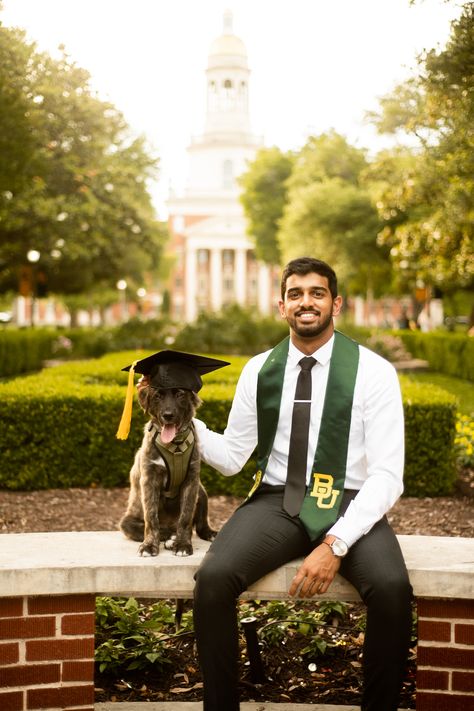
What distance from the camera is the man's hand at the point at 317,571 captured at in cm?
350

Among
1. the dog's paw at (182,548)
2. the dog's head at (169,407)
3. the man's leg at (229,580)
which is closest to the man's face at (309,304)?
the dog's head at (169,407)

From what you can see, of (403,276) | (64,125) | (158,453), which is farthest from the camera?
(403,276)

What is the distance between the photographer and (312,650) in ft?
15.1

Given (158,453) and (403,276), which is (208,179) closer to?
(403,276)

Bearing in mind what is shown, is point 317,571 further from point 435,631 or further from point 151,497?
point 151,497

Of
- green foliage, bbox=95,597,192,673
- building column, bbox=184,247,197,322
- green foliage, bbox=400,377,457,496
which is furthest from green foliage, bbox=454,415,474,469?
building column, bbox=184,247,197,322

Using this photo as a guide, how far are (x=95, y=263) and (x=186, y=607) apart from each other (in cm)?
2922

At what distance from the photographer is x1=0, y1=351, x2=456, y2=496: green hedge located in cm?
812

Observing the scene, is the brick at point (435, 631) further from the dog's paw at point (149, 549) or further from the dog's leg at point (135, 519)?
the dog's leg at point (135, 519)

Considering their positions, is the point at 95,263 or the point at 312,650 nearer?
the point at 312,650

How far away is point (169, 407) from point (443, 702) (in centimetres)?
180

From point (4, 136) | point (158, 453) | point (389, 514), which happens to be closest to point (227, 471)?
point (158, 453)

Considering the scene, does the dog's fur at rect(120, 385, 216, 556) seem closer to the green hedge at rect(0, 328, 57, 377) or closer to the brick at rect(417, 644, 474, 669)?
the brick at rect(417, 644, 474, 669)

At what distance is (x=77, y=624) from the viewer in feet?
12.2
